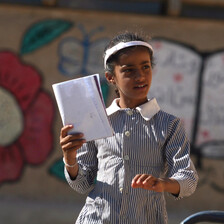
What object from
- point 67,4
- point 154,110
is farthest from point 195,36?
point 154,110

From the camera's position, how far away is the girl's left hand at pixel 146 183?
2.02 metres

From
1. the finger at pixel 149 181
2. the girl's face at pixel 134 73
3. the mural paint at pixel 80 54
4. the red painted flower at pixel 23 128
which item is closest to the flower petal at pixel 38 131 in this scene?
the red painted flower at pixel 23 128

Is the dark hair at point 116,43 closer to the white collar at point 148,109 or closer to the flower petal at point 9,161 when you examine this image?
the white collar at point 148,109

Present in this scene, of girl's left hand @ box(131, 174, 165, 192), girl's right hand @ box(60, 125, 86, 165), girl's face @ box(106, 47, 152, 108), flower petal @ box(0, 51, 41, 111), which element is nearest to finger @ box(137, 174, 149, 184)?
girl's left hand @ box(131, 174, 165, 192)

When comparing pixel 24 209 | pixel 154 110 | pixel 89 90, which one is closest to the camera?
pixel 89 90

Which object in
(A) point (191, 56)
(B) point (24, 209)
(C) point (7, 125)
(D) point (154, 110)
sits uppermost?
(D) point (154, 110)

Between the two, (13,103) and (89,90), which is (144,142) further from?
(13,103)

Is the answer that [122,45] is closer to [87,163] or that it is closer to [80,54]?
[87,163]

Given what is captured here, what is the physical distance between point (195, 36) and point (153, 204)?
3833 millimetres

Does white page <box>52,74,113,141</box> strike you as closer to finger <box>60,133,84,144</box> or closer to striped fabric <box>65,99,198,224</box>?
finger <box>60,133,84,144</box>

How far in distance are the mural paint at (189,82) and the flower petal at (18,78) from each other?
1.16ft

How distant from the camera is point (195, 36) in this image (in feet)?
19.1

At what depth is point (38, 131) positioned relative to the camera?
5.80 m

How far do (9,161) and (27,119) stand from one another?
0.51 meters
